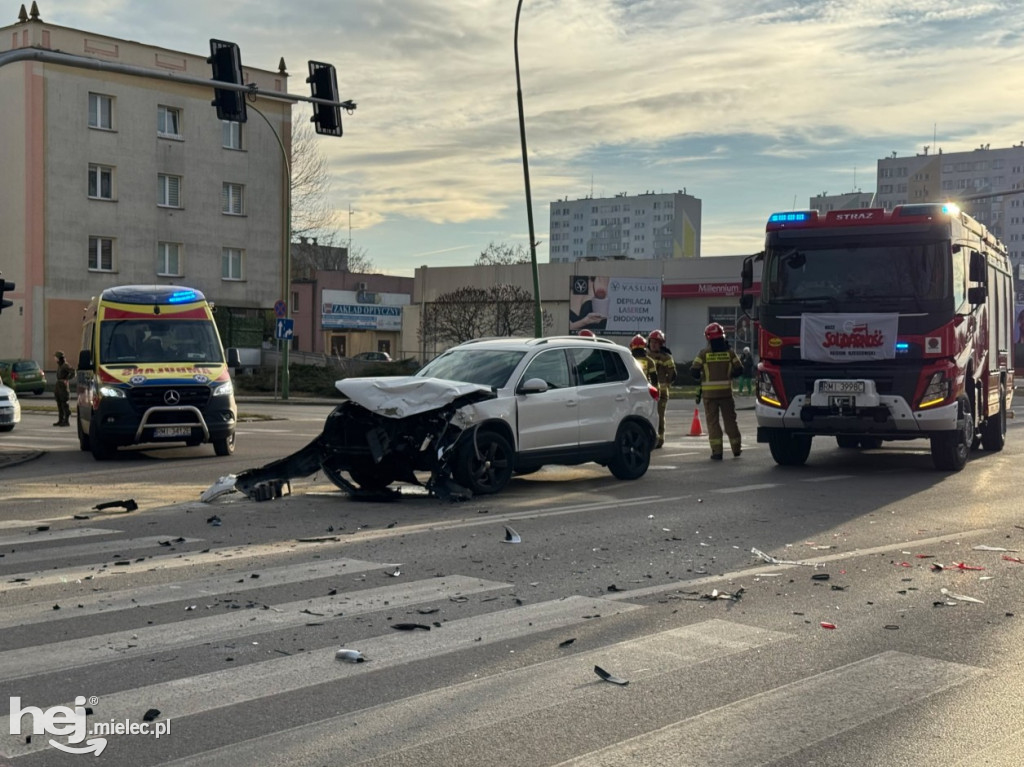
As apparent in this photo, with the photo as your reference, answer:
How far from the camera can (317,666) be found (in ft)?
18.7

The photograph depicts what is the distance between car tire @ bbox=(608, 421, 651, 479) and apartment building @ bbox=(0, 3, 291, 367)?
31.1 metres

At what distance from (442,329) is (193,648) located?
5734 centimetres

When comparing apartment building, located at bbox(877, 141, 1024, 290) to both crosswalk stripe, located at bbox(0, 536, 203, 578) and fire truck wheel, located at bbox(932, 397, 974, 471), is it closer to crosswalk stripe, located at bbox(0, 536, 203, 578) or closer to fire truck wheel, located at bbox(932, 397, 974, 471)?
fire truck wheel, located at bbox(932, 397, 974, 471)

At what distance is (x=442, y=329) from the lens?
207 ft

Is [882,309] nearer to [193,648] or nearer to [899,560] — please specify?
[899,560]

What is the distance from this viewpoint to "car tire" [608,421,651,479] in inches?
560

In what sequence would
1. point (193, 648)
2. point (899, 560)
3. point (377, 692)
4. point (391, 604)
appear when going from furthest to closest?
point (899, 560), point (391, 604), point (193, 648), point (377, 692)

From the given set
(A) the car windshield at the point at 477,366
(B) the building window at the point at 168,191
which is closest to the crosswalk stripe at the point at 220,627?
(A) the car windshield at the point at 477,366

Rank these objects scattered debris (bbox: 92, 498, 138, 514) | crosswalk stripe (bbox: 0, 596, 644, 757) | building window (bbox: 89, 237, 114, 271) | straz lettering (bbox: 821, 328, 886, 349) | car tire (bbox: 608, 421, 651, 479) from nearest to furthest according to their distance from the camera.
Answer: crosswalk stripe (bbox: 0, 596, 644, 757) → scattered debris (bbox: 92, 498, 138, 514) → car tire (bbox: 608, 421, 651, 479) → straz lettering (bbox: 821, 328, 886, 349) → building window (bbox: 89, 237, 114, 271)

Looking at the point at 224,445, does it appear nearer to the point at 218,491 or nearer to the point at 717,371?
the point at 218,491

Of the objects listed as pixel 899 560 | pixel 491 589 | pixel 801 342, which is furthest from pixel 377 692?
pixel 801 342

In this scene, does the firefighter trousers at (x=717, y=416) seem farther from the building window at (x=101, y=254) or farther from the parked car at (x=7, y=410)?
the building window at (x=101, y=254)

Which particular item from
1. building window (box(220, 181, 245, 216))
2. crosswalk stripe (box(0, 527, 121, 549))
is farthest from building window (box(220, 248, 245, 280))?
crosswalk stripe (box(0, 527, 121, 549))

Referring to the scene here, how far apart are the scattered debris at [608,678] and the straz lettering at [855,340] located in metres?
10.2
